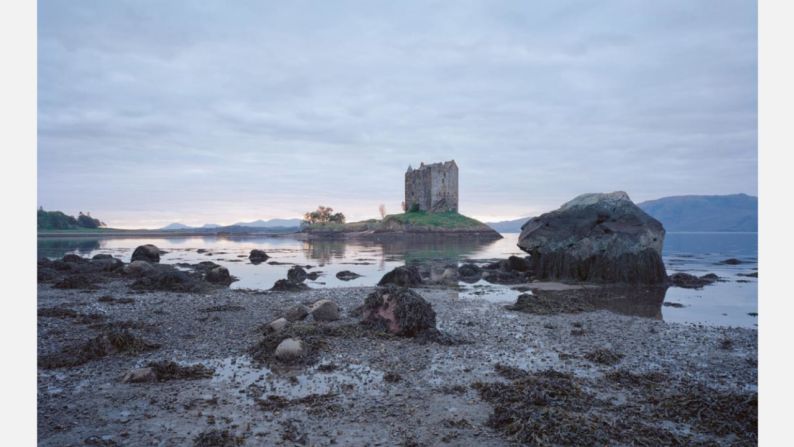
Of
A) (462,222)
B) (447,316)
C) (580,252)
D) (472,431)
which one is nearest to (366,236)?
(462,222)

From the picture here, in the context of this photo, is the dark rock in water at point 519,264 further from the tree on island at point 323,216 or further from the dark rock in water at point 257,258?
the tree on island at point 323,216

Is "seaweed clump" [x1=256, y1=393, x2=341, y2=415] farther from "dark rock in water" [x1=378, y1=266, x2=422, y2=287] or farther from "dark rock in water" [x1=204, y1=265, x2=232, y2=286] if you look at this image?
"dark rock in water" [x1=204, y1=265, x2=232, y2=286]

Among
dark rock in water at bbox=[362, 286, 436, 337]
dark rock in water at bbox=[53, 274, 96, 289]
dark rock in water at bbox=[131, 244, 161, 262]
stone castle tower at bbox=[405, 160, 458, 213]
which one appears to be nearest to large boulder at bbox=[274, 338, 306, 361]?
dark rock in water at bbox=[362, 286, 436, 337]

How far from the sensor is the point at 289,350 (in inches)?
351

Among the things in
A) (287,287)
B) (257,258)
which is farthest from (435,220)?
(287,287)

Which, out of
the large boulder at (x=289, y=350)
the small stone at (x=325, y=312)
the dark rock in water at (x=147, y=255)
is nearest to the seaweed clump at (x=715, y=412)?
the large boulder at (x=289, y=350)

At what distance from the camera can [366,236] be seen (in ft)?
346

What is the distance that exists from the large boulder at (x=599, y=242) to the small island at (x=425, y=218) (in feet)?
251

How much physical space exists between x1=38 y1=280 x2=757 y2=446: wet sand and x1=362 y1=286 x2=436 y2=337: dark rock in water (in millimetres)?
451

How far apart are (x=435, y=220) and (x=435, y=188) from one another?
11.3 metres

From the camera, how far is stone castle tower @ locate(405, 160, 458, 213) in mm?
116000

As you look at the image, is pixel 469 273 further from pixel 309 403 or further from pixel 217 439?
pixel 217 439

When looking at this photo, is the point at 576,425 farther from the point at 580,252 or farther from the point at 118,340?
the point at 580,252

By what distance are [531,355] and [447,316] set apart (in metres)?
4.27
